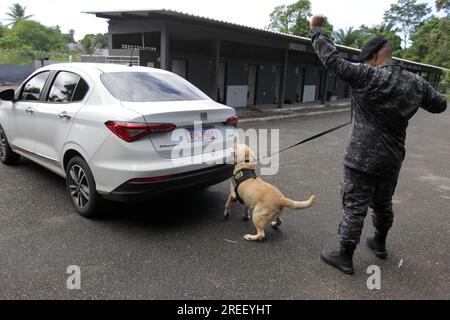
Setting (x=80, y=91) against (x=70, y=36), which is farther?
(x=70, y=36)

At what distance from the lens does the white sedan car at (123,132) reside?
3.31 meters

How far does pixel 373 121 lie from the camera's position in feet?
9.00

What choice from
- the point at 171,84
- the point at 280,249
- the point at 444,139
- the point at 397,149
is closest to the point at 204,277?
the point at 280,249

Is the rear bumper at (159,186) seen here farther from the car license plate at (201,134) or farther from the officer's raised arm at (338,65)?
the officer's raised arm at (338,65)

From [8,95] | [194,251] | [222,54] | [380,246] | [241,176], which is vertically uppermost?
[222,54]

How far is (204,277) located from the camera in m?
2.87

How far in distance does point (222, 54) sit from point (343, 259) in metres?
14.3

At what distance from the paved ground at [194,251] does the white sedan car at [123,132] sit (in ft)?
1.41

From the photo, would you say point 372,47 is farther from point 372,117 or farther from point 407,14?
→ point 407,14

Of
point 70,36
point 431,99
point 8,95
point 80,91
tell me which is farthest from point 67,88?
point 70,36

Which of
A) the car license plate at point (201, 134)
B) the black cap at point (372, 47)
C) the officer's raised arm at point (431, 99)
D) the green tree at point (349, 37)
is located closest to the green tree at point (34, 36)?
the green tree at point (349, 37)

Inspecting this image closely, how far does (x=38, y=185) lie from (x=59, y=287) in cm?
259

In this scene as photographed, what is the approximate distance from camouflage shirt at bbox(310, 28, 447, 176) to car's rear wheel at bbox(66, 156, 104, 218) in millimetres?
2473

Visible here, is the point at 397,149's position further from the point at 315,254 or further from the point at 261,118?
the point at 261,118
